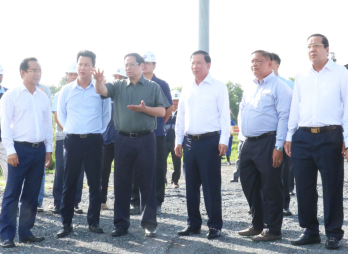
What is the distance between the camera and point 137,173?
5574 mm

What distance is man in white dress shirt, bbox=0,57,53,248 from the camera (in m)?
5.10

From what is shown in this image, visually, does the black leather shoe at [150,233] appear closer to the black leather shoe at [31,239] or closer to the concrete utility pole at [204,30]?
the black leather shoe at [31,239]

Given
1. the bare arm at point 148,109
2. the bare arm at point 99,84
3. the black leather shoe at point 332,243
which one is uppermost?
the bare arm at point 99,84

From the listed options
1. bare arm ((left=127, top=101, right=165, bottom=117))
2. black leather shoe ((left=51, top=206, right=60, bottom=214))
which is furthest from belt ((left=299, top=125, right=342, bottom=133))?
black leather shoe ((left=51, top=206, right=60, bottom=214))

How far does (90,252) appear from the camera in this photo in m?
4.80

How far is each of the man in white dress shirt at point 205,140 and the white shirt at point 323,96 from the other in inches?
38.7

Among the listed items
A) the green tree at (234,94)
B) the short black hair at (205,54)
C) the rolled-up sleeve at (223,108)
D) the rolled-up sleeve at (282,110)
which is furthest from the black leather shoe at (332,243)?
the green tree at (234,94)

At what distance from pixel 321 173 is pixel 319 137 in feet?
1.43

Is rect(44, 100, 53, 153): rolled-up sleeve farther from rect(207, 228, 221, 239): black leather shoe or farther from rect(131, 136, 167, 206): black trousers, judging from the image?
rect(207, 228, 221, 239): black leather shoe

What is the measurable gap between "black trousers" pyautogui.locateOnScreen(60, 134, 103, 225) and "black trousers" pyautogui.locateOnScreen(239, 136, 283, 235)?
1.90 meters

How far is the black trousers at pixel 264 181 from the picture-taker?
516 centimetres

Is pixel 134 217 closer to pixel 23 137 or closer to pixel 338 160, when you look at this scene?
pixel 23 137

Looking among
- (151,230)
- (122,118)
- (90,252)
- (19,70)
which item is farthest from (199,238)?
(19,70)

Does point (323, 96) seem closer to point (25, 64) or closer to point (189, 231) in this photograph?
point (189, 231)
